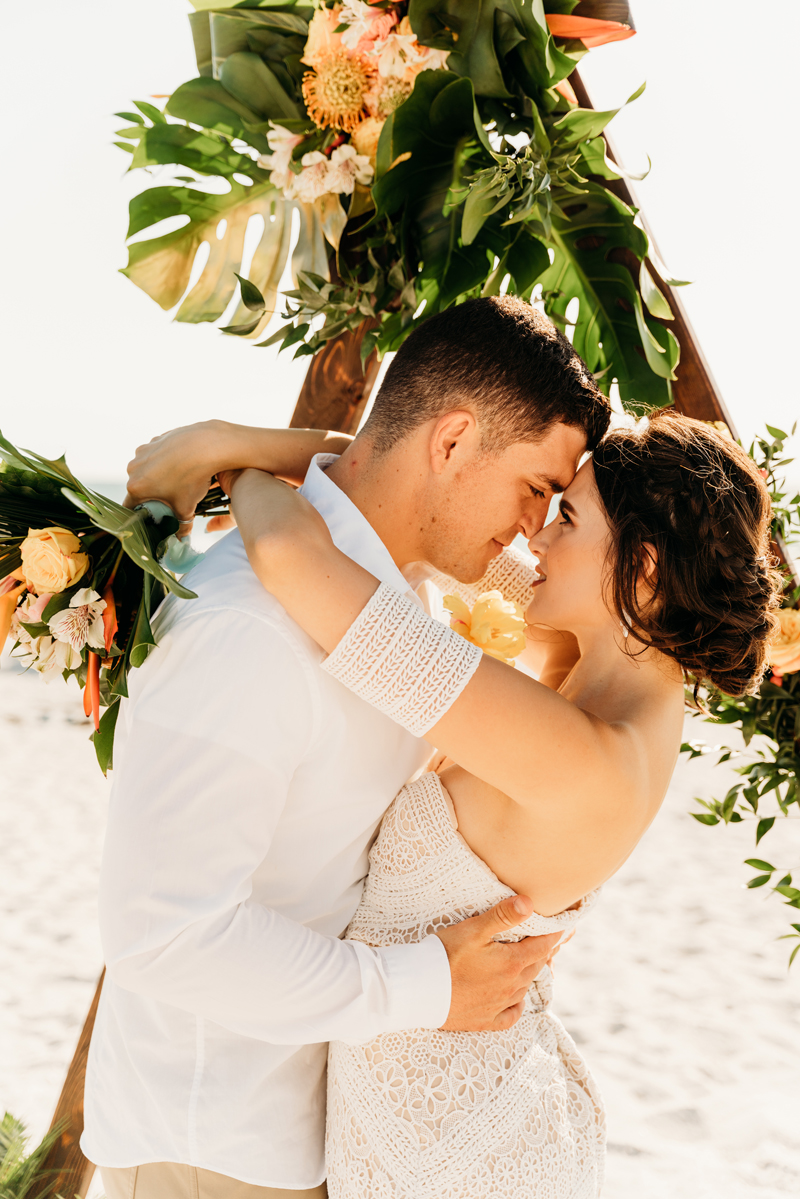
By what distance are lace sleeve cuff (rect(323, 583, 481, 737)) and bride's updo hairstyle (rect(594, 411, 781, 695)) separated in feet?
1.57

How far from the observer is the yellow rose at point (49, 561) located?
124 centimetres

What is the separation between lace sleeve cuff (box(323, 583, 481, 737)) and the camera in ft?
3.69

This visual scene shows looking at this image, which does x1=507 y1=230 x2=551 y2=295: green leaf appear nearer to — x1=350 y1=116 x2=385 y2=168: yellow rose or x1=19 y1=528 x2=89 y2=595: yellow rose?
x1=350 y1=116 x2=385 y2=168: yellow rose

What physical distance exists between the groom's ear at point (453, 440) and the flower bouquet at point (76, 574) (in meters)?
0.47

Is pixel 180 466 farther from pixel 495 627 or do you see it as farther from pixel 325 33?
pixel 325 33

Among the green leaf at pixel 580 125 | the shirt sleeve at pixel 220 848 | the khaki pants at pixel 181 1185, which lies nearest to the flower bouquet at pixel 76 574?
the shirt sleeve at pixel 220 848

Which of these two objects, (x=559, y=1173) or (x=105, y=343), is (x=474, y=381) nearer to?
(x=559, y=1173)

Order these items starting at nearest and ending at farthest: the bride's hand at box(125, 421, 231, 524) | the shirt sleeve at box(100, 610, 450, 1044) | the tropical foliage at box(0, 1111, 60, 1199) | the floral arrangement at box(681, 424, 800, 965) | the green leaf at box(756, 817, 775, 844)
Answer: the shirt sleeve at box(100, 610, 450, 1044) → the bride's hand at box(125, 421, 231, 524) → the floral arrangement at box(681, 424, 800, 965) → the green leaf at box(756, 817, 775, 844) → the tropical foliage at box(0, 1111, 60, 1199)

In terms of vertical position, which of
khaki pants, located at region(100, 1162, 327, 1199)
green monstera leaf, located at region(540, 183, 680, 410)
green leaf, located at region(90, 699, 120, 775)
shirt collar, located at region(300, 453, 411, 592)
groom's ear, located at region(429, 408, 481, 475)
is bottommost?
khaki pants, located at region(100, 1162, 327, 1199)

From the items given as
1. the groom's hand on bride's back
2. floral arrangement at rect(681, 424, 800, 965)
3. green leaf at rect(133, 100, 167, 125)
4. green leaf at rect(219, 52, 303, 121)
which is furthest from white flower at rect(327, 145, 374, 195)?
the groom's hand on bride's back

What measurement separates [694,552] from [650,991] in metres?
4.86

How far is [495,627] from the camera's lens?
1475 millimetres

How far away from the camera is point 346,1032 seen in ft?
3.90

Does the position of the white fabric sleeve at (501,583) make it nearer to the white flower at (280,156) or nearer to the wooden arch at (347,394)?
the wooden arch at (347,394)
